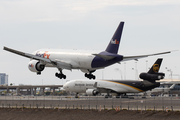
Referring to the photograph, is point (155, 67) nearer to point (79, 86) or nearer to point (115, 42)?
point (79, 86)

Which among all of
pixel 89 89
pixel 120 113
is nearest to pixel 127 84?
pixel 89 89

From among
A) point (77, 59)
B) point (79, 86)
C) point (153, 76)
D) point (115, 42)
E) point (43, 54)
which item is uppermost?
point (115, 42)

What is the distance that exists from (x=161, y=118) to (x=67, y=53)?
1206 inches

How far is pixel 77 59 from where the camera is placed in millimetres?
71188

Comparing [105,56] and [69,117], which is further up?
[105,56]


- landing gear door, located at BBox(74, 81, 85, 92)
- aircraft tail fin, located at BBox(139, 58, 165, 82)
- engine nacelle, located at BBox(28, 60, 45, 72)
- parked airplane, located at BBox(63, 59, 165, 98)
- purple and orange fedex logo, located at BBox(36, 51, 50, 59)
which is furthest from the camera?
landing gear door, located at BBox(74, 81, 85, 92)

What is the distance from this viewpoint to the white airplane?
68875 mm

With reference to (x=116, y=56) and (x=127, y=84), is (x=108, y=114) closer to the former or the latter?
(x=116, y=56)

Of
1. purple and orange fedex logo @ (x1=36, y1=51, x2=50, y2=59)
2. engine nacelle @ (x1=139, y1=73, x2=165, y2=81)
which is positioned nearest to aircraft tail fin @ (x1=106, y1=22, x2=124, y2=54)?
purple and orange fedex logo @ (x1=36, y1=51, x2=50, y2=59)

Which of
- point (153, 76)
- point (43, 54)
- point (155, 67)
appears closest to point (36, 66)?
point (43, 54)

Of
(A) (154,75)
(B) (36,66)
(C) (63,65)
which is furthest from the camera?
(A) (154,75)

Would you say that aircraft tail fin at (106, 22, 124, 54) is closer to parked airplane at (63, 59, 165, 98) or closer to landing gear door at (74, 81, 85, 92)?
parked airplane at (63, 59, 165, 98)

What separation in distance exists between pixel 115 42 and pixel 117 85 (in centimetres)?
9249

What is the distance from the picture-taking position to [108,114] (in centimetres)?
9600
